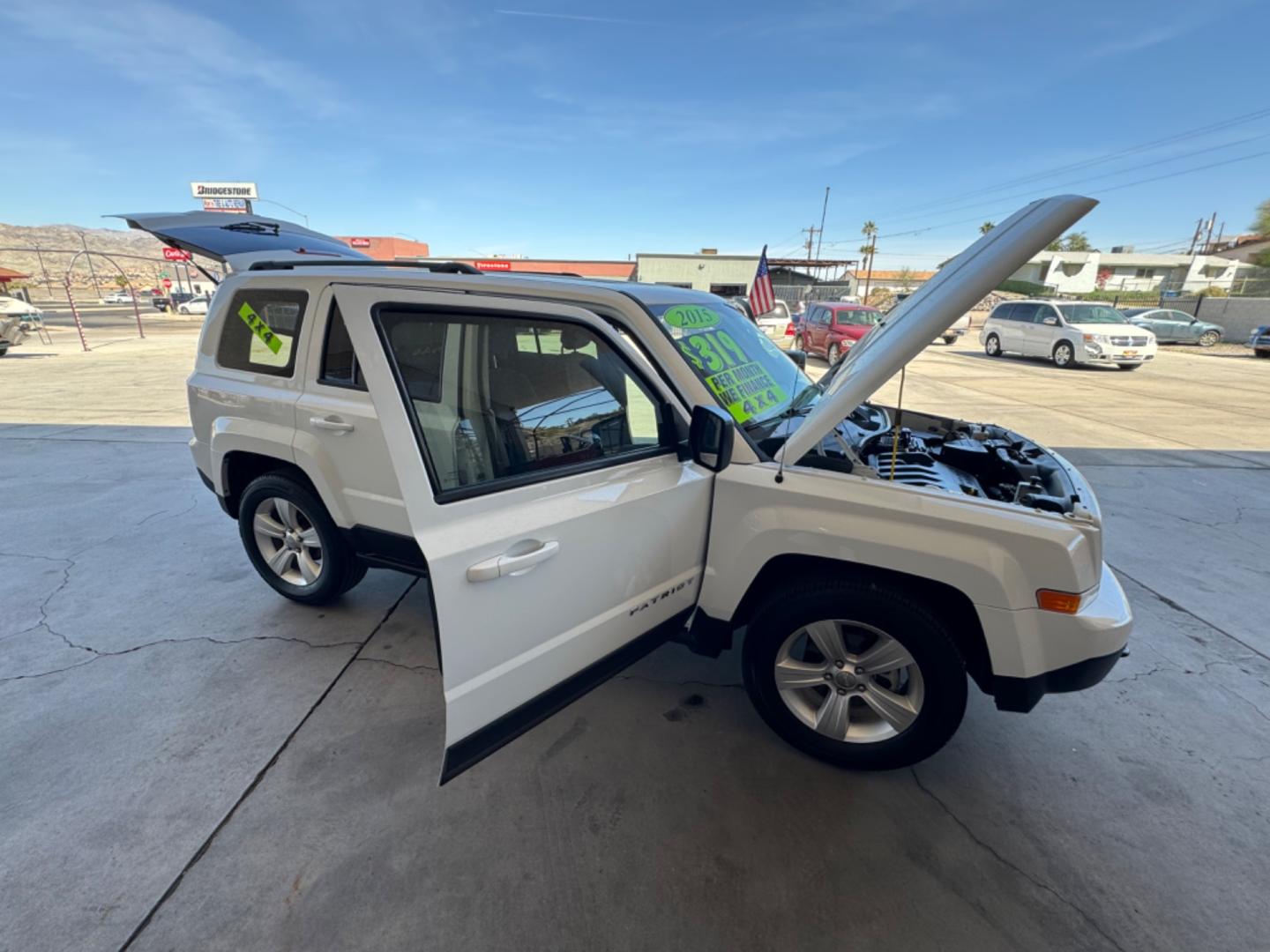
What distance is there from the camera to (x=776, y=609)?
2.19 metres

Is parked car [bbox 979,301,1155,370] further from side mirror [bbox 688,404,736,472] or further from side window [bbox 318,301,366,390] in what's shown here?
side window [bbox 318,301,366,390]

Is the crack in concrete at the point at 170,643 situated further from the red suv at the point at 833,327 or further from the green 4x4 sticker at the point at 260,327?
the red suv at the point at 833,327

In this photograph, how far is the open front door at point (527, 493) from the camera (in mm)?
1553

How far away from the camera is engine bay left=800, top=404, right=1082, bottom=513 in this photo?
85.9 inches

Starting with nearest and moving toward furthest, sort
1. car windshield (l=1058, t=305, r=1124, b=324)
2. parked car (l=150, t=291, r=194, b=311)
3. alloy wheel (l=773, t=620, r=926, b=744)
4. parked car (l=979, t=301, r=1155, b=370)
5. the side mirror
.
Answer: the side mirror → alloy wheel (l=773, t=620, r=926, b=744) → parked car (l=979, t=301, r=1155, b=370) → car windshield (l=1058, t=305, r=1124, b=324) → parked car (l=150, t=291, r=194, b=311)

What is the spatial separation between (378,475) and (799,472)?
6.51 ft

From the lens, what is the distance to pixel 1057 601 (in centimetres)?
182

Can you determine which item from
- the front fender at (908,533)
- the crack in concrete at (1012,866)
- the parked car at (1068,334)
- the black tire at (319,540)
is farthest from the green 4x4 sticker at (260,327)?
the parked car at (1068,334)

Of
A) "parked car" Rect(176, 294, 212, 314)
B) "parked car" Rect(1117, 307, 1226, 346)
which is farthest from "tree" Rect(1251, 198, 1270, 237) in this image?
"parked car" Rect(176, 294, 212, 314)

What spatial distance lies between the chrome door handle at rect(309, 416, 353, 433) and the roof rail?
76 cm

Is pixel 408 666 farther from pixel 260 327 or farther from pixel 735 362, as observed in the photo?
pixel 735 362

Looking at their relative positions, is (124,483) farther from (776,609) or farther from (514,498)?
(776,609)

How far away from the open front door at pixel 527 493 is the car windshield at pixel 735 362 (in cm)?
38

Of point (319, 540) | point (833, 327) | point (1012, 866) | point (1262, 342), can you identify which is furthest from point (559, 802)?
point (1262, 342)
